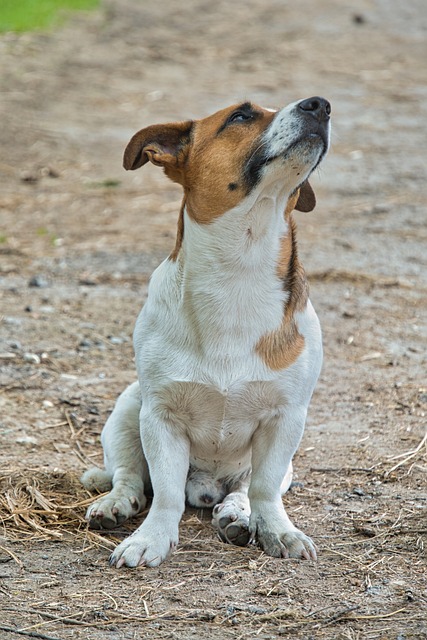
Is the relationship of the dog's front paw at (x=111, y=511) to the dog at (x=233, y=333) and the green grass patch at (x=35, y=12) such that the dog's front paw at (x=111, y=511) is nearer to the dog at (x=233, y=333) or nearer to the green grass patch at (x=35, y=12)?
the dog at (x=233, y=333)

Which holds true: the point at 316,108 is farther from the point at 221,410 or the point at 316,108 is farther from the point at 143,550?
the point at 143,550

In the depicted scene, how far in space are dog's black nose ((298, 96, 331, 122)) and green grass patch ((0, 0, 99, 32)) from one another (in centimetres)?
1272

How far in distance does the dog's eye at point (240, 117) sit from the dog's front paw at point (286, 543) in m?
1.70

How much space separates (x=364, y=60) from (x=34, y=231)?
792 centimetres

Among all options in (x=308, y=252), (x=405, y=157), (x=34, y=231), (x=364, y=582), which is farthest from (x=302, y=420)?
(x=405, y=157)

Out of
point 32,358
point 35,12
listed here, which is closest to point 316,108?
point 32,358

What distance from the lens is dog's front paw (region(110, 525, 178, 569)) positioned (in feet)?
13.3

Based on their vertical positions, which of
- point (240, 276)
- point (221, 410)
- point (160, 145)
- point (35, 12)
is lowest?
point (35, 12)

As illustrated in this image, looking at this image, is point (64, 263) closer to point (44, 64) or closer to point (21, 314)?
point (21, 314)

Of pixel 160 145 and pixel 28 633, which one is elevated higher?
pixel 160 145

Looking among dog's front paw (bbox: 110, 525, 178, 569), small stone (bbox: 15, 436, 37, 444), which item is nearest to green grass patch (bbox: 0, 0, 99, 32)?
small stone (bbox: 15, 436, 37, 444)

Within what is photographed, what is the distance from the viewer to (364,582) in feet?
12.8

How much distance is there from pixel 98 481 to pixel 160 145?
1578 mm

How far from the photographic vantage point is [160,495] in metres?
4.24
